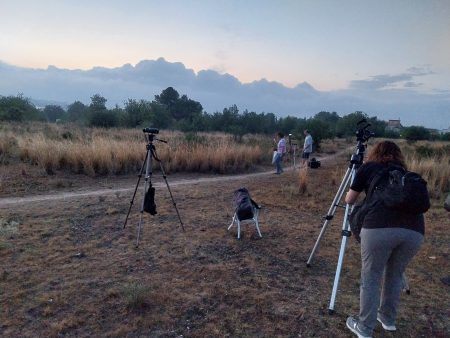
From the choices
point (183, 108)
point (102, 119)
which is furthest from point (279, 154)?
point (183, 108)

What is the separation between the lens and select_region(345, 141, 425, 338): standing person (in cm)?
265

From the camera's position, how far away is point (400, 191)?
8.30 feet

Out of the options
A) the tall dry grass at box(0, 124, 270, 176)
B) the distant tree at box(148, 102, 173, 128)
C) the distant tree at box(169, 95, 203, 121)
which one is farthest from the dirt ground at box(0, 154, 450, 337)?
the distant tree at box(169, 95, 203, 121)

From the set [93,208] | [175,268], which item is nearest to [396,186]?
[175,268]

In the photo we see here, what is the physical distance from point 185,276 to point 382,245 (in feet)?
7.68

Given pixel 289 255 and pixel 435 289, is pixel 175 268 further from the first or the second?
pixel 435 289

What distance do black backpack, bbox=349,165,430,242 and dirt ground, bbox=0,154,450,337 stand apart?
134 centimetres

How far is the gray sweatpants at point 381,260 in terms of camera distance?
2.66m

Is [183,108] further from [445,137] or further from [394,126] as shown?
[394,126]

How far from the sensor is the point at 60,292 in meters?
3.64

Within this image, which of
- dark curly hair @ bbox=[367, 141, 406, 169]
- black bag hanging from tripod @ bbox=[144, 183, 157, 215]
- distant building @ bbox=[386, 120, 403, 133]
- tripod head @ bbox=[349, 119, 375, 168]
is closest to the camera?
dark curly hair @ bbox=[367, 141, 406, 169]

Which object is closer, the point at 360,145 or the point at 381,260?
the point at 381,260

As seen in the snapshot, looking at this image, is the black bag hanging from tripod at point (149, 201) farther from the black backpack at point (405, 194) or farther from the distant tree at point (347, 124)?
the distant tree at point (347, 124)

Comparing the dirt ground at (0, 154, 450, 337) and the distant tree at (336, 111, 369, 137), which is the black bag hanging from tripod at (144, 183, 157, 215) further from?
the distant tree at (336, 111, 369, 137)
